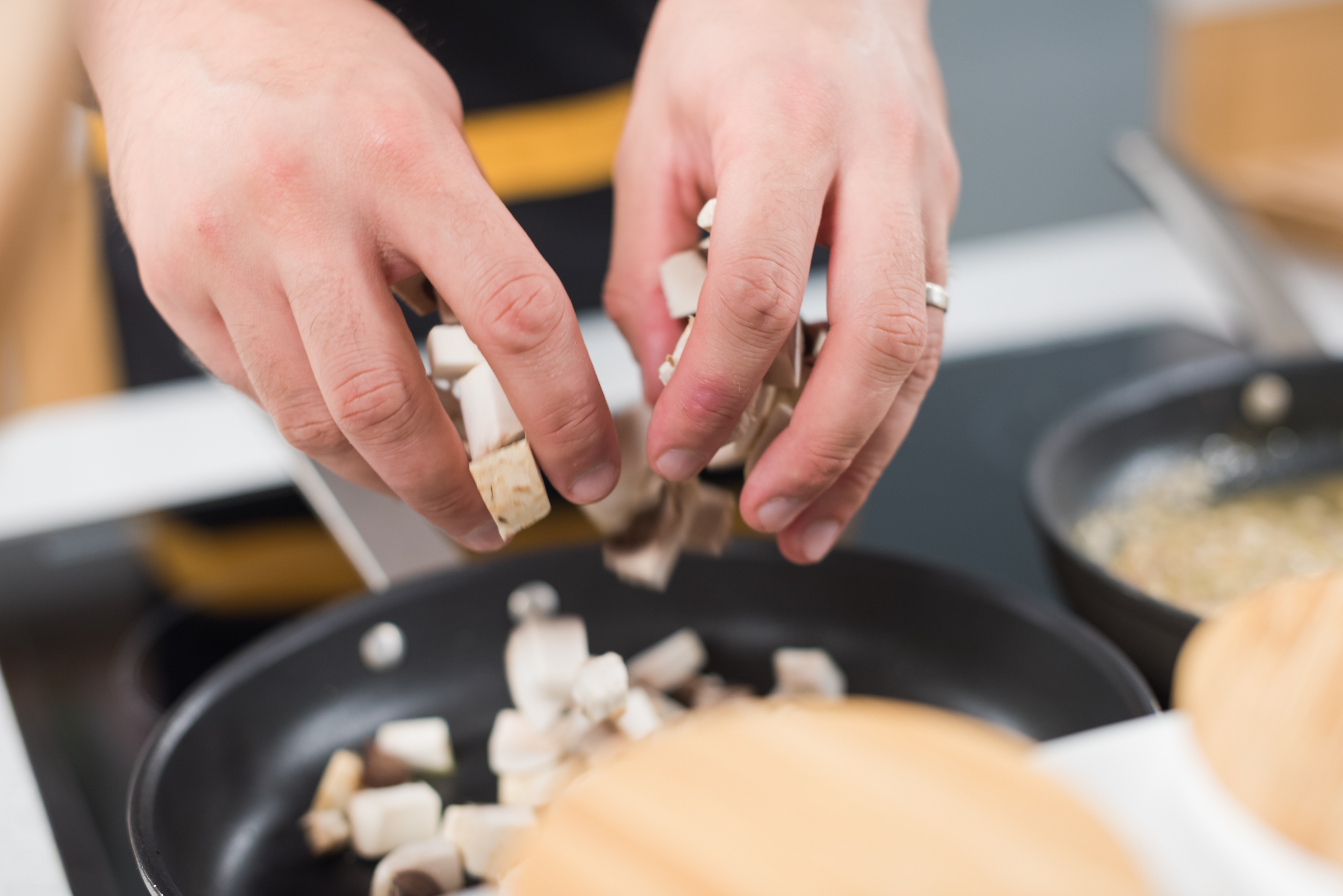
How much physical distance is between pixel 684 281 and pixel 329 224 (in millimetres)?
137

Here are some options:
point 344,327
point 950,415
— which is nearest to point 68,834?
point 344,327

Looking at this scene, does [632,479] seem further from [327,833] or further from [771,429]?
[327,833]

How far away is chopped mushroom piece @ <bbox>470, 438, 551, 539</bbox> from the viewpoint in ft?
1.19

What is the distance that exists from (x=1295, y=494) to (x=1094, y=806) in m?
0.55

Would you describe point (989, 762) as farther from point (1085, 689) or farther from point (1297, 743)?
point (1085, 689)

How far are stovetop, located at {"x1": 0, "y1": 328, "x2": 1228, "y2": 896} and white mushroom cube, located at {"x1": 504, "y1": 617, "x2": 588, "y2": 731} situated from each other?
0.60 ft

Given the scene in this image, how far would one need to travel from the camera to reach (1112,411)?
686 millimetres

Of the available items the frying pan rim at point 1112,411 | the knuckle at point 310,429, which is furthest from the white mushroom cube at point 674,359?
the frying pan rim at point 1112,411

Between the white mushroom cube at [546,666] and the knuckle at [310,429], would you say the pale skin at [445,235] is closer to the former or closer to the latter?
the knuckle at [310,429]

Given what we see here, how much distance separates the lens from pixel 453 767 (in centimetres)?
53

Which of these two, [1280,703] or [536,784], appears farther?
[536,784]

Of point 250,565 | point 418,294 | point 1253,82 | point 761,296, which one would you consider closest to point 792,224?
point 761,296

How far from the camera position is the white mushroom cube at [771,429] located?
418 millimetres

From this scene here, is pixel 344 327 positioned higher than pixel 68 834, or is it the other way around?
pixel 344 327
